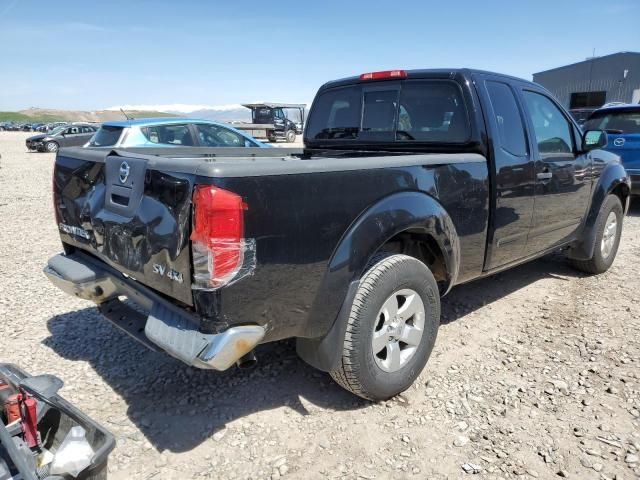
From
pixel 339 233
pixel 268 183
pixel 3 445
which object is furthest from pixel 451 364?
pixel 3 445

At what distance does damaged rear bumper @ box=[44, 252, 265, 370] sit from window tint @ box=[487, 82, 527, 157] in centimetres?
244

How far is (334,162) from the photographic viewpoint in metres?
2.42

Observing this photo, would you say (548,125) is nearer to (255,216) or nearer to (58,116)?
(255,216)

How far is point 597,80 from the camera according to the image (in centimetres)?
3025

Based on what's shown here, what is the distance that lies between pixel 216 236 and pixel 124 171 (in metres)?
0.82

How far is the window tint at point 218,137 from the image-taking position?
949cm

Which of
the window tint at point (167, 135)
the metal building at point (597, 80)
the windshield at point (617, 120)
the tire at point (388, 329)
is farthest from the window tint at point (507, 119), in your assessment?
the metal building at point (597, 80)

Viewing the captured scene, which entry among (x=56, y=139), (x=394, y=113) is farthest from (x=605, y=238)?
(x=56, y=139)

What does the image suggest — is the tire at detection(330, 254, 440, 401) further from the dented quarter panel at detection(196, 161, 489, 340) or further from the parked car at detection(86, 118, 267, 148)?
the parked car at detection(86, 118, 267, 148)

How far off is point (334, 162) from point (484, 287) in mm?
3063

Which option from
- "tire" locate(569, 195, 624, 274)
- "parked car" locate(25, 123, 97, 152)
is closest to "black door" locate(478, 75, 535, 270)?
"tire" locate(569, 195, 624, 274)

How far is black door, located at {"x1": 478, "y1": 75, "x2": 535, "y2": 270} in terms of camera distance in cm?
344

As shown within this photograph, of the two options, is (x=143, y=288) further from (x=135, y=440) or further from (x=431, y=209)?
(x=431, y=209)

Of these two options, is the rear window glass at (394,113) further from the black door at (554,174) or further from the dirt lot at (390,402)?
the dirt lot at (390,402)
